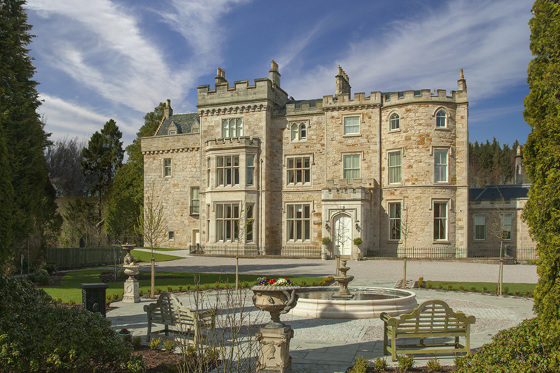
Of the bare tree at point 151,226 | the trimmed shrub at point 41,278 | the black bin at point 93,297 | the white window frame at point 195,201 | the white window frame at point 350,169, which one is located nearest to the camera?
the black bin at point 93,297

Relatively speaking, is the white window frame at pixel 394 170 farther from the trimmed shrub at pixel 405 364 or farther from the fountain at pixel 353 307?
the trimmed shrub at pixel 405 364

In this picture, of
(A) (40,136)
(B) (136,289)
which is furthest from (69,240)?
(B) (136,289)

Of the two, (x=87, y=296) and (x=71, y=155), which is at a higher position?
(x=71, y=155)

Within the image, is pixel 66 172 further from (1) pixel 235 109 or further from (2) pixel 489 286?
(2) pixel 489 286

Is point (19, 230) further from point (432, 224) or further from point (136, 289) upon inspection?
point (432, 224)

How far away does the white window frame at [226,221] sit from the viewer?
35.1 m

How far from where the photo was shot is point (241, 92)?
36062 mm

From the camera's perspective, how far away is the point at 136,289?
1555 centimetres

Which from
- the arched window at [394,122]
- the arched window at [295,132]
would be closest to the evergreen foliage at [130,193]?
the arched window at [295,132]

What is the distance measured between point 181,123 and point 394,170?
20.5 m

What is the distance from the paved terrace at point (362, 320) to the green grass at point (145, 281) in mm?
1783

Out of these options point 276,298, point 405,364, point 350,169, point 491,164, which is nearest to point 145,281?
point 276,298

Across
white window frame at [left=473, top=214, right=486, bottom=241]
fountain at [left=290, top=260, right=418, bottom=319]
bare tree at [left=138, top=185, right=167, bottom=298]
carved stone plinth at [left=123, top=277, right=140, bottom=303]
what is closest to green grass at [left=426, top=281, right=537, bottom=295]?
fountain at [left=290, top=260, right=418, bottom=319]

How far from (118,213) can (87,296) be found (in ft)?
100
